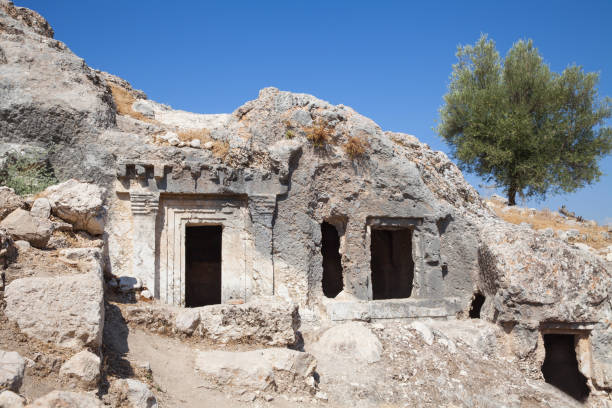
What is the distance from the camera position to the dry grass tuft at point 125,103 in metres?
10.7

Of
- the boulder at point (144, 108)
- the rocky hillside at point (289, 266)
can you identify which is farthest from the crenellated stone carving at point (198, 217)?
the boulder at point (144, 108)

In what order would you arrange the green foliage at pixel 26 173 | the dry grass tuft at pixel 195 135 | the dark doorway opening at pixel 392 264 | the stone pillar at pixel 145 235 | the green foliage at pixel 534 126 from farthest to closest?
the green foliage at pixel 534 126
the dark doorway opening at pixel 392 264
the dry grass tuft at pixel 195 135
the stone pillar at pixel 145 235
the green foliage at pixel 26 173

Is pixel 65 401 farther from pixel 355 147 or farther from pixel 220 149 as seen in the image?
pixel 355 147

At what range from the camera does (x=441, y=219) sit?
10844mm

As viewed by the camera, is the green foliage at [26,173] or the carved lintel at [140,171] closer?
the green foliage at [26,173]

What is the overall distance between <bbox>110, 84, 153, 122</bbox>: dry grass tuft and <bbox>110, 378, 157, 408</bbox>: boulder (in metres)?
7.16

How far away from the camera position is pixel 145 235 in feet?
29.7

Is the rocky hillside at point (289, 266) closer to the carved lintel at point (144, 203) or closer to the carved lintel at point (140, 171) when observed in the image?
the carved lintel at point (140, 171)

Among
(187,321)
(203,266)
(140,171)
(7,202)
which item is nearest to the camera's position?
(7,202)

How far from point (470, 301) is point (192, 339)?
6.20 m

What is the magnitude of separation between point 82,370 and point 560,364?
416 inches

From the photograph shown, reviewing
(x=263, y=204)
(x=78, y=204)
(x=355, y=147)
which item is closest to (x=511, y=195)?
(x=355, y=147)

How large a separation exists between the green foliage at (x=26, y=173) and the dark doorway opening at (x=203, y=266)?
5197 millimetres

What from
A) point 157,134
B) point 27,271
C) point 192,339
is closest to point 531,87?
point 157,134
